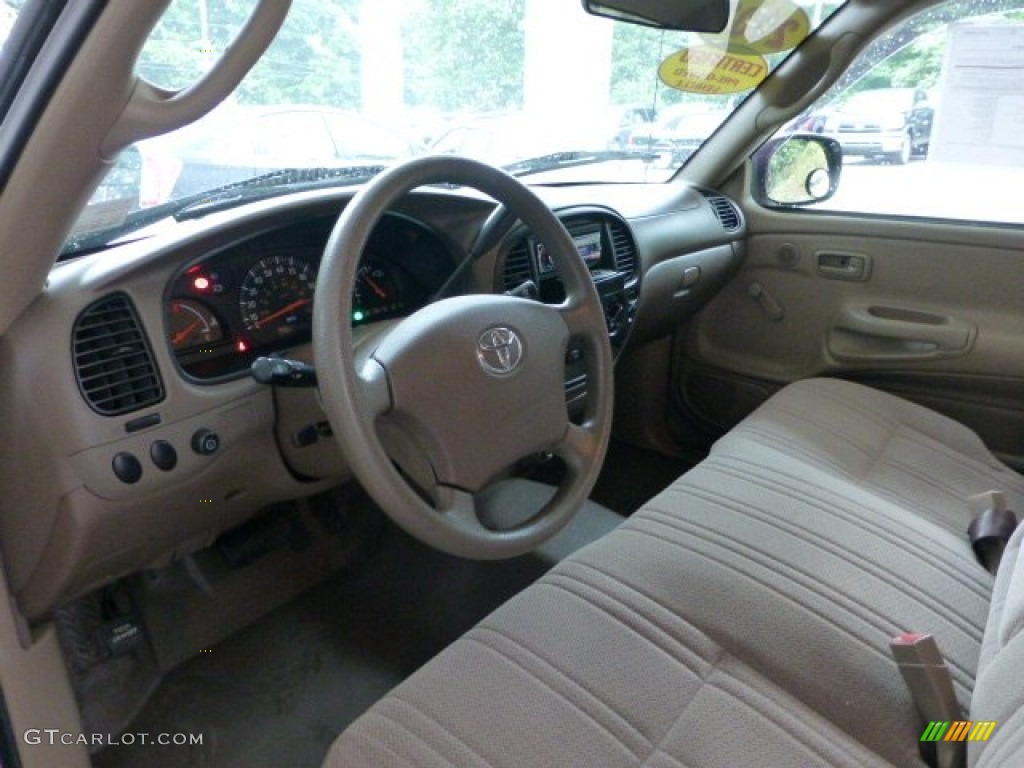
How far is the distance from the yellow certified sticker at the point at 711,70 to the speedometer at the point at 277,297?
1299 mm

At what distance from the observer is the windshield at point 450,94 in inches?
54.1

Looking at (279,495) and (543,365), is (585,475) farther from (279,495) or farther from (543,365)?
(279,495)

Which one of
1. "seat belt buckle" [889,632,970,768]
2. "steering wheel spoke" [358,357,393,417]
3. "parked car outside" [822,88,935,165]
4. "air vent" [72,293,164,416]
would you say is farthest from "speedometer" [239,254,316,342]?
"parked car outside" [822,88,935,165]

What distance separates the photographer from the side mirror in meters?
2.43

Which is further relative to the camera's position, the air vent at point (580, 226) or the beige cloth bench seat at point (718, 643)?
the air vent at point (580, 226)

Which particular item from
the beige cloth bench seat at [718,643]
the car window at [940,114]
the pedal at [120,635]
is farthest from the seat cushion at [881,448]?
the pedal at [120,635]

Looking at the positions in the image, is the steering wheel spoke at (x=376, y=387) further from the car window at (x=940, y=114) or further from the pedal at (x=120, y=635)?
the car window at (x=940, y=114)

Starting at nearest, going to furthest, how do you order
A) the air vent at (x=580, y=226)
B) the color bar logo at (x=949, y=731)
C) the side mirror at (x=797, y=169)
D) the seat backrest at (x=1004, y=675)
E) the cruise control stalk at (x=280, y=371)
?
the seat backrest at (x=1004, y=675)
the color bar logo at (x=949, y=731)
the cruise control stalk at (x=280, y=371)
the air vent at (x=580, y=226)
the side mirror at (x=797, y=169)

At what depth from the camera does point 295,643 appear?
1879 mm

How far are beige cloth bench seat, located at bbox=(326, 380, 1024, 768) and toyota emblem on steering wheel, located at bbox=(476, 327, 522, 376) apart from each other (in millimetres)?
314

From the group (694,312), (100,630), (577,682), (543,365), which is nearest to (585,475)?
(543,365)

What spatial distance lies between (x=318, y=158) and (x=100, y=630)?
1.02 m

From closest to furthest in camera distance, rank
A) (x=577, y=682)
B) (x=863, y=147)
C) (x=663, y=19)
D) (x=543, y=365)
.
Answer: (x=577, y=682)
(x=543, y=365)
(x=663, y=19)
(x=863, y=147)

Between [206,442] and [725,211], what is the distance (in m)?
1.70
